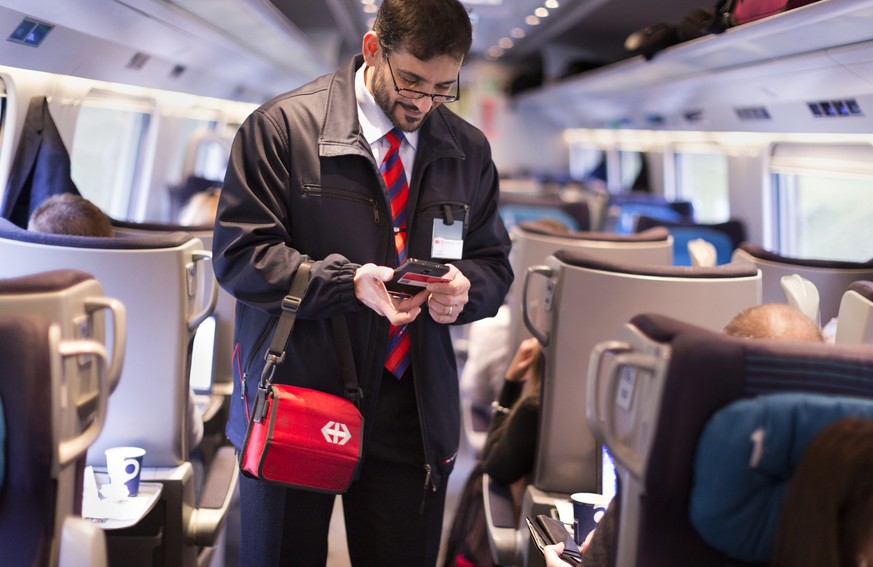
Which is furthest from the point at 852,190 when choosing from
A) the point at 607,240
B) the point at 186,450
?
the point at 186,450

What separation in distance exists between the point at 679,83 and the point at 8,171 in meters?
5.01

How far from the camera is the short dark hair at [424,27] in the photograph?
2.21 metres

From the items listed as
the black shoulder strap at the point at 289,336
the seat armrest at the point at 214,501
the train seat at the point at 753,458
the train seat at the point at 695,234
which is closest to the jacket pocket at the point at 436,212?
the black shoulder strap at the point at 289,336

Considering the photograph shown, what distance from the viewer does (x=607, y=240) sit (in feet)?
13.8

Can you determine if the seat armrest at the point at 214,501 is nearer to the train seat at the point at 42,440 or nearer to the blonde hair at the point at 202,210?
the train seat at the point at 42,440

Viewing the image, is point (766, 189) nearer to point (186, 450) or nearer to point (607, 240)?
point (607, 240)

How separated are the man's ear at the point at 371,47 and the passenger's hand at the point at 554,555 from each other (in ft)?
4.47

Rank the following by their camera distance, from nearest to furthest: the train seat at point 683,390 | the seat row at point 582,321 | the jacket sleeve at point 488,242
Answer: the train seat at point 683,390
the jacket sleeve at point 488,242
the seat row at point 582,321

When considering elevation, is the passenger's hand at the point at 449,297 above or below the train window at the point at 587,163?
below

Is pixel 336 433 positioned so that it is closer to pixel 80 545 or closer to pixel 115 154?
pixel 80 545

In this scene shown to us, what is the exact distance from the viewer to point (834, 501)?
1.44 meters

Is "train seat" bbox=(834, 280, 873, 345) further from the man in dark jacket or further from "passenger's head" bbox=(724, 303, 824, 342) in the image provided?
the man in dark jacket

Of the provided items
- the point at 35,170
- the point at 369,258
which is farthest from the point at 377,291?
the point at 35,170

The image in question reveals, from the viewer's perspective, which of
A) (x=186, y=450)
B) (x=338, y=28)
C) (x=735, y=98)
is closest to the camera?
(x=186, y=450)
